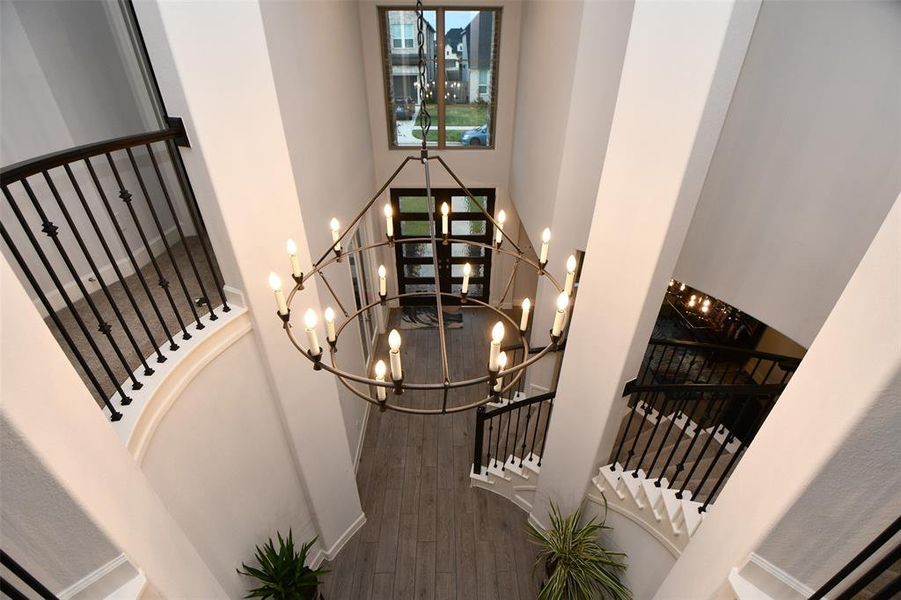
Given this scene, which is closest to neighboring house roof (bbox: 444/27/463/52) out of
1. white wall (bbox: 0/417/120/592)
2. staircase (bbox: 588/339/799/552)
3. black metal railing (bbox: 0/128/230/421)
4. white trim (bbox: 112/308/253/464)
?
black metal railing (bbox: 0/128/230/421)

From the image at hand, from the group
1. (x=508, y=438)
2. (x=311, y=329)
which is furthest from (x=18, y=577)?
(x=508, y=438)

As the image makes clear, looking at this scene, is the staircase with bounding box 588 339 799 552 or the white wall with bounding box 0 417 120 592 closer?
the white wall with bounding box 0 417 120 592

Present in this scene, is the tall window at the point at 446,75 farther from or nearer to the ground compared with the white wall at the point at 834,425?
farther from the ground

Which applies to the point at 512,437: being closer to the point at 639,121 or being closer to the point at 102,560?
the point at 639,121

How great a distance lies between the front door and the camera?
666 cm

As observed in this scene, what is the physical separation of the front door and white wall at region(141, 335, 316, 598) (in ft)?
14.1

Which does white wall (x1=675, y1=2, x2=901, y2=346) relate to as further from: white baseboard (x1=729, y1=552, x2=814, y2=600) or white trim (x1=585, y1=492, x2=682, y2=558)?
white baseboard (x1=729, y1=552, x2=814, y2=600)

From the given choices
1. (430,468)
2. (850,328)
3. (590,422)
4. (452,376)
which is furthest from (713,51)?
(452,376)

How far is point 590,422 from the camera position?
281cm

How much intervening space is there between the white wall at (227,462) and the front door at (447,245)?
431 cm

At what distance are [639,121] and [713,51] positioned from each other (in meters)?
0.41

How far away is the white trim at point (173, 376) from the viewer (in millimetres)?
1794

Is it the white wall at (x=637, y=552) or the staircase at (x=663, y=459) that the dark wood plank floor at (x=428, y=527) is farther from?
the white wall at (x=637, y=552)

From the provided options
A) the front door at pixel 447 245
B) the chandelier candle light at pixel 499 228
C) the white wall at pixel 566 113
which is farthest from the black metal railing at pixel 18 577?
the front door at pixel 447 245
